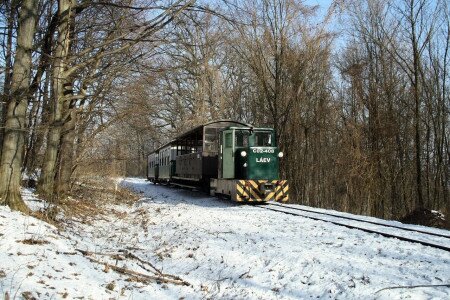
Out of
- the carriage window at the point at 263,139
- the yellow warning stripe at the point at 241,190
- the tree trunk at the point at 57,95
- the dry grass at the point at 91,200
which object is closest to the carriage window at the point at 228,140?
the carriage window at the point at 263,139

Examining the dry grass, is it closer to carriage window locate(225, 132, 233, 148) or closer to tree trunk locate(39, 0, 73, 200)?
tree trunk locate(39, 0, 73, 200)

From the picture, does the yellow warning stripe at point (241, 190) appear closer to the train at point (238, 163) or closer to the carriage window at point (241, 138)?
the train at point (238, 163)

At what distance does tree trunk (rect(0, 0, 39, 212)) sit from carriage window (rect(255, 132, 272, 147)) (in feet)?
32.3

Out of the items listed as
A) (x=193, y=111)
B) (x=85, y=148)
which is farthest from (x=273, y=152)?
(x=193, y=111)

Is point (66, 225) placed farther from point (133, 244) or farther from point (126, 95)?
point (126, 95)

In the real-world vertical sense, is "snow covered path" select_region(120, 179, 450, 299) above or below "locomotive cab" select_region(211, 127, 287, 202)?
below

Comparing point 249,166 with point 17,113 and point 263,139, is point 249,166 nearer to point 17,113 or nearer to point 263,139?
point 263,139

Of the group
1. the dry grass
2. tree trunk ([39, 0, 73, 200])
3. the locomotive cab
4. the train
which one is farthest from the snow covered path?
the train

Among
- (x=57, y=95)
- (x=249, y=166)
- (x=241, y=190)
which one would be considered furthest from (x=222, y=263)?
(x=249, y=166)

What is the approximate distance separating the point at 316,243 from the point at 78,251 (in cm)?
411

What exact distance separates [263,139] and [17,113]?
10208 millimetres

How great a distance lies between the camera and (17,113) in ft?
27.7

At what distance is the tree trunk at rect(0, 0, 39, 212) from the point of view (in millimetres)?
8297

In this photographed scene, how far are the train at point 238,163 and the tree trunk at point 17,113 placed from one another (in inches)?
322
